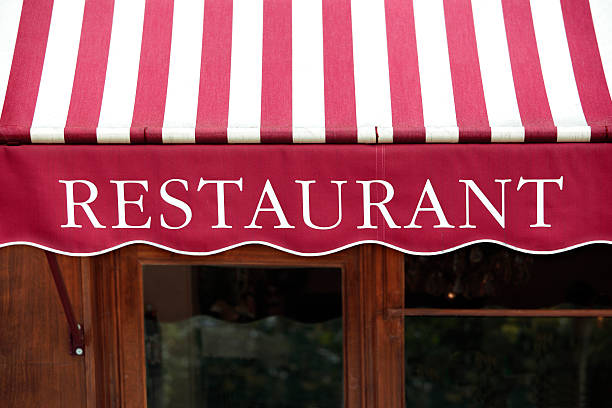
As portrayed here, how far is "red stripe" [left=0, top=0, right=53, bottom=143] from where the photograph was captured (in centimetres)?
298

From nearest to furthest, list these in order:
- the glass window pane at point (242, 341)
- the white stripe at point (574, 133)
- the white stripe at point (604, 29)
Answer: the white stripe at point (574, 133) → the white stripe at point (604, 29) → the glass window pane at point (242, 341)

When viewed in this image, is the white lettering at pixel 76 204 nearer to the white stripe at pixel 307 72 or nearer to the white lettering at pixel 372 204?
the white stripe at pixel 307 72

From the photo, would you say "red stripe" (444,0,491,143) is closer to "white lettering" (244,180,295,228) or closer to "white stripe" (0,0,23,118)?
"white lettering" (244,180,295,228)

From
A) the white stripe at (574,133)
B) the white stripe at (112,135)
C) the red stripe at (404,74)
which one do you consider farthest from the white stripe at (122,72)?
the white stripe at (574,133)

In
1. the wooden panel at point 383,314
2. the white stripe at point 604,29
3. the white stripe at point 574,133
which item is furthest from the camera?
the wooden panel at point 383,314

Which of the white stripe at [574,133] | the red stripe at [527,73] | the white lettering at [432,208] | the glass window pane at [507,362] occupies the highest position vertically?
the red stripe at [527,73]

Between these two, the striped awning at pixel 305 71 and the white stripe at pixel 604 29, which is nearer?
the striped awning at pixel 305 71

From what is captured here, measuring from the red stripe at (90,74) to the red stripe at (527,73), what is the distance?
199cm

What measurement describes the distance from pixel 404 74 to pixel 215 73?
923 mm

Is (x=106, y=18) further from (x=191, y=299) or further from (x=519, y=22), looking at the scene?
(x=519, y=22)

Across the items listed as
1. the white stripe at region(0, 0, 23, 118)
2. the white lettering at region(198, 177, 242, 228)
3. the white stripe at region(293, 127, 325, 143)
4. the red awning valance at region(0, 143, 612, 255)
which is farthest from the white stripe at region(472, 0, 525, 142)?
the white stripe at region(0, 0, 23, 118)

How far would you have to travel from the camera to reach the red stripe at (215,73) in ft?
9.45

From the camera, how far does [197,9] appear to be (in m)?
3.26

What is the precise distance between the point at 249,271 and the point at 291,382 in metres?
0.75
